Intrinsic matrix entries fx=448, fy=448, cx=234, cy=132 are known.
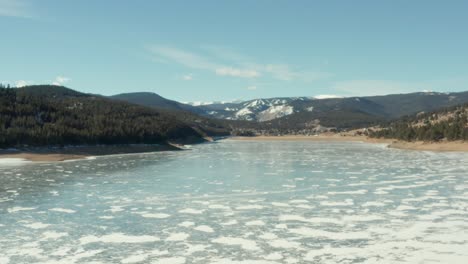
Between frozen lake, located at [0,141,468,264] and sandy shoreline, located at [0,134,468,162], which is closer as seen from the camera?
frozen lake, located at [0,141,468,264]

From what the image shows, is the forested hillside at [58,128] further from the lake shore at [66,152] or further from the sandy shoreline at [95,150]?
the sandy shoreline at [95,150]

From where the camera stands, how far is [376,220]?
88.5 feet

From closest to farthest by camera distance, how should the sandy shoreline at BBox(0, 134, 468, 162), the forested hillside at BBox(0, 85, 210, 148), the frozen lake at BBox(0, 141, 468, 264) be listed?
the frozen lake at BBox(0, 141, 468, 264)
the sandy shoreline at BBox(0, 134, 468, 162)
the forested hillside at BBox(0, 85, 210, 148)

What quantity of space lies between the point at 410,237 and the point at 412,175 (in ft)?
102

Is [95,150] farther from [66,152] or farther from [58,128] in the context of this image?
[58,128]

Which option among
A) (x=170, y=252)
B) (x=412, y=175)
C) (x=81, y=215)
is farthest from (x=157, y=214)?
(x=412, y=175)

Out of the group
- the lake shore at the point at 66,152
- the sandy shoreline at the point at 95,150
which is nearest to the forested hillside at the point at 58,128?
the lake shore at the point at 66,152

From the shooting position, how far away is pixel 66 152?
98.1 metres

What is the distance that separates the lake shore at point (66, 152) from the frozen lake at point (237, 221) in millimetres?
42595

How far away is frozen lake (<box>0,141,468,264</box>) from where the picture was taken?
1992 cm

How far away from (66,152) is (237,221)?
263 ft

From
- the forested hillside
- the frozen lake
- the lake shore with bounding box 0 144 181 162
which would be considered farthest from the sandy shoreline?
the frozen lake

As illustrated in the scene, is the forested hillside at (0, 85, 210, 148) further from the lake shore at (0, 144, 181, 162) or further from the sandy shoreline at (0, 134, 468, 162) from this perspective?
the sandy shoreline at (0, 134, 468, 162)

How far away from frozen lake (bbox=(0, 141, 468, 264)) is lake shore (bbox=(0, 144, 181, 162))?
42.6m
